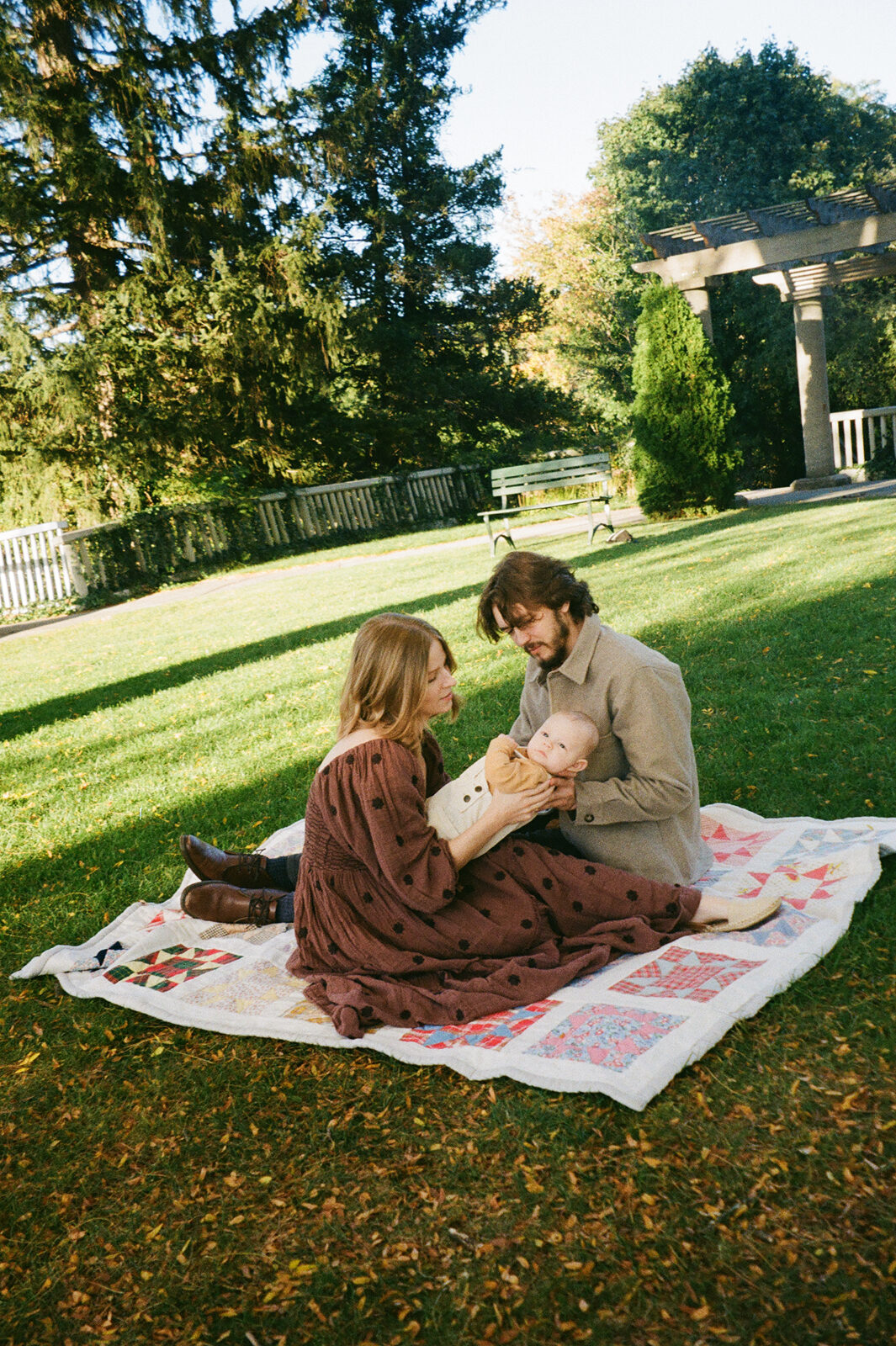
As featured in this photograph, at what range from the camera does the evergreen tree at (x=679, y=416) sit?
14695 millimetres

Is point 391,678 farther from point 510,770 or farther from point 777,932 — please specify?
point 777,932

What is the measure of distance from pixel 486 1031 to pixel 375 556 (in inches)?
598

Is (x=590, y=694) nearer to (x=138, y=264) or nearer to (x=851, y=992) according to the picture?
(x=851, y=992)

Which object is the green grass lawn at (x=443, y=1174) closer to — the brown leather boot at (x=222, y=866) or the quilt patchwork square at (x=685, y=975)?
the quilt patchwork square at (x=685, y=975)

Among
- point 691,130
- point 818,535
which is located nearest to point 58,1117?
point 818,535

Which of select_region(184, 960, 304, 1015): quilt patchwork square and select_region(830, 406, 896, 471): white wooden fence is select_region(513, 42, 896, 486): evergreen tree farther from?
select_region(184, 960, 304, 1015): quilt patchwork square

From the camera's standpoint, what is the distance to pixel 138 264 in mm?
20703

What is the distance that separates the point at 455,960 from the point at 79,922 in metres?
1.85

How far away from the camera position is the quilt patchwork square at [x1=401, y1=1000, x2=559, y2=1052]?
8.90 feet

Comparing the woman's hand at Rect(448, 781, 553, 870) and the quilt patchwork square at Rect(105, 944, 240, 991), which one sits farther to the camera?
the quilt patchwork square at Rect(105, 944, 240, 991)

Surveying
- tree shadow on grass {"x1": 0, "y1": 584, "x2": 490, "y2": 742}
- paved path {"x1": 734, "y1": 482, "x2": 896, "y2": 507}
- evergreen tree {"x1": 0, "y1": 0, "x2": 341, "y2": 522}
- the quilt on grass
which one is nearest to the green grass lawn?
the quilt on grass

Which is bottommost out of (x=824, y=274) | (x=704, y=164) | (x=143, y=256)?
(x=824, y=274)

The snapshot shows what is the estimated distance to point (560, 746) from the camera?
9.93 ft

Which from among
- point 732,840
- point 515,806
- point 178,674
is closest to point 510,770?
point 515,806
